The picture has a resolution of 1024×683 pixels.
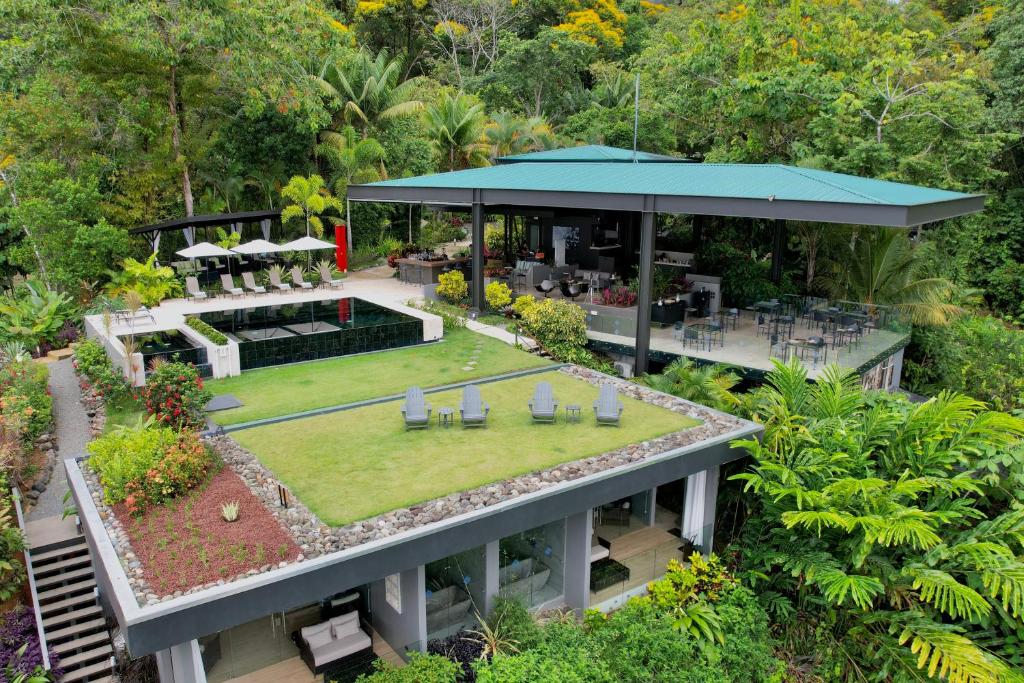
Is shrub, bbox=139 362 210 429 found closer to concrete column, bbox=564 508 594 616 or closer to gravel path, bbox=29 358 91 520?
gravel path, bbox=29 358 91 520

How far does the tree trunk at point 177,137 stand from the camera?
2670 cm

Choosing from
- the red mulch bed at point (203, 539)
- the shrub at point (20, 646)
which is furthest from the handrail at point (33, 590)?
the red mulch bed at point (203, 539)

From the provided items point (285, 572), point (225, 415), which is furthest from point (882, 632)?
point (225, 415)

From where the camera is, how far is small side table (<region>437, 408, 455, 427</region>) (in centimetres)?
1345

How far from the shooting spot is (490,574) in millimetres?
10805

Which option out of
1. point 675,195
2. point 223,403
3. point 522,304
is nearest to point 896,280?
point 675,195

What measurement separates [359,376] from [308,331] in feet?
8.88

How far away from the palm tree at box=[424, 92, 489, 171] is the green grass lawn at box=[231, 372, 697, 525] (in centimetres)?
2387

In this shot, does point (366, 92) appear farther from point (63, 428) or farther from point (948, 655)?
point (948, 655)

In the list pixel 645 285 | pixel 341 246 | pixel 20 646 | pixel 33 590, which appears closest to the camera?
pixel 20 646

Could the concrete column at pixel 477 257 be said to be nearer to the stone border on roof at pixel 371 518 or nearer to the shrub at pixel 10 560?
the stone border on roof at pixel 371 518

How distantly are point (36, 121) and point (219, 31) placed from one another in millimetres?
7245

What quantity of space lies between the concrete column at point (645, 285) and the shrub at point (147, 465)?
10207 millimetres

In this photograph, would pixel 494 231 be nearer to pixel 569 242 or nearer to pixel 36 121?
pixel 569 242
